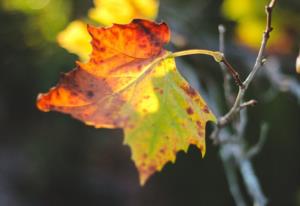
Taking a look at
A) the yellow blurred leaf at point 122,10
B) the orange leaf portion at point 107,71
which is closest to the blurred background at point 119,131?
the yellow blurred leaf at point 122,10

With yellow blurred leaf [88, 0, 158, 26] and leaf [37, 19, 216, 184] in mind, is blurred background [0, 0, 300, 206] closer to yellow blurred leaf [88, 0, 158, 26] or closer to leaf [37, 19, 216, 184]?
yellow blurred leaf [88, 0, 158, 26]

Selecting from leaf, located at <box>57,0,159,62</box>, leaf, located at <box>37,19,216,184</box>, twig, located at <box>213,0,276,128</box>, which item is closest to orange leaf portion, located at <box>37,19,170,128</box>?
leaf, located at <box>37,19,216,184</box>

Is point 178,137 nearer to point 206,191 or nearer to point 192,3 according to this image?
point 192,3

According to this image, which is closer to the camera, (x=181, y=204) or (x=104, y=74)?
(x=104, y=74)

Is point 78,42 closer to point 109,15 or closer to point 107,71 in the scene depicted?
point 109,15

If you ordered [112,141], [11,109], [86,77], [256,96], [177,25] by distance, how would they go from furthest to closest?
[112,141]
[11,109]
[256,96]
[177,25]
[86,77]

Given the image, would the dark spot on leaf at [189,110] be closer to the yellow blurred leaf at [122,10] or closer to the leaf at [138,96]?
the leaf at [138,96]

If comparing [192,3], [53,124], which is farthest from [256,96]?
[53,124]
